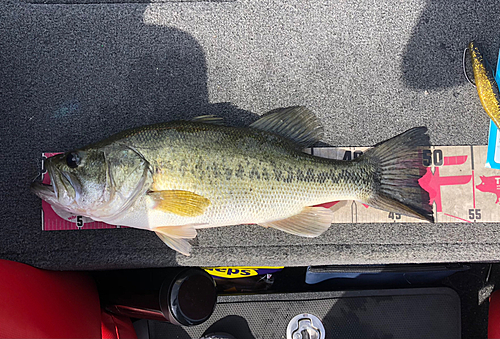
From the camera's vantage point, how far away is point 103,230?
1.59 m

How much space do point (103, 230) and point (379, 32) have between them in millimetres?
1710

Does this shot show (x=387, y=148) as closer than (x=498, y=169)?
Yes

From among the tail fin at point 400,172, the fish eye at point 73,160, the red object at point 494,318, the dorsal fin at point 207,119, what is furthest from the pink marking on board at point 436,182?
the fish eye at point 73,160

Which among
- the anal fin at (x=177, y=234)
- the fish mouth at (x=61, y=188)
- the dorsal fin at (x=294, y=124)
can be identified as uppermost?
the dorsal fin at (x=294, y=124)

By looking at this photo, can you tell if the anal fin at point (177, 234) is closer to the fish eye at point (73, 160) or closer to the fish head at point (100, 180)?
the fish head at point (100, 180)

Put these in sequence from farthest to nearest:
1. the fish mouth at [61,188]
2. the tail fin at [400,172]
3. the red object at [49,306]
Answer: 1. the tail fin at [400,172]
2. the fish mouth at [61,188]
3. the red object at [49,306]

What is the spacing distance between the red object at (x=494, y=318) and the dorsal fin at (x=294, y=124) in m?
1.19

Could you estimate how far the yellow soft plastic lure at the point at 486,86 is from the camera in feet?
5.11

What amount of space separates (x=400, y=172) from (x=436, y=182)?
34 cm

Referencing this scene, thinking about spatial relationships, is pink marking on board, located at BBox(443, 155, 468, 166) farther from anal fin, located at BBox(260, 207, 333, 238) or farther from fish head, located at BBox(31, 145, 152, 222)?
fish head, located at BBox(31, 145, 152, 222)

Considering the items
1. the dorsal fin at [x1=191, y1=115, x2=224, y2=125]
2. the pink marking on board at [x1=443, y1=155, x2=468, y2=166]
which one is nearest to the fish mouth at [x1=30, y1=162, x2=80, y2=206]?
the dorsal fin at [x1=191, y1=115, x2=224, y2=125]

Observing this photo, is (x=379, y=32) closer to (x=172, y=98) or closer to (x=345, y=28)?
(x=345, y=28)

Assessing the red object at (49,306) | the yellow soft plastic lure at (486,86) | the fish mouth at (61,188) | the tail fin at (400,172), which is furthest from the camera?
the yellow soft plastic lure at (486,86)

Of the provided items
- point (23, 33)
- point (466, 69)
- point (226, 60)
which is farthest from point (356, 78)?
point (23, 33)
